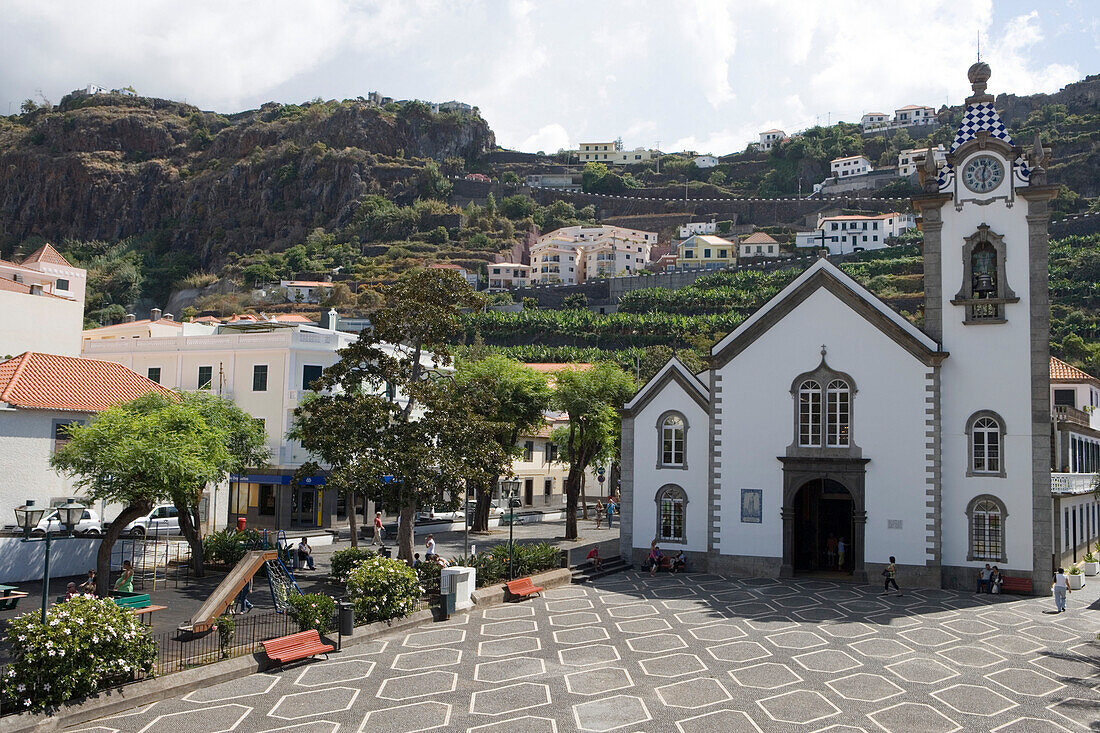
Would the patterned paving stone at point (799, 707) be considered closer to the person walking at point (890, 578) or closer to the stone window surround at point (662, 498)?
the person walking at point (890, 578)

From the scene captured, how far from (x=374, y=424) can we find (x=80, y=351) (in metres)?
30.4

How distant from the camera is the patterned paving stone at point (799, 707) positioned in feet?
51.5

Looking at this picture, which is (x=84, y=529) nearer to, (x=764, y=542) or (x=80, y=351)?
(x=80, y=351)

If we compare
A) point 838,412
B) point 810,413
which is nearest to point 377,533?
point 810,413

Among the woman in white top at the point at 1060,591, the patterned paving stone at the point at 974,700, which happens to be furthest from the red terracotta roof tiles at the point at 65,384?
the woman in white top at the point at 1060,591

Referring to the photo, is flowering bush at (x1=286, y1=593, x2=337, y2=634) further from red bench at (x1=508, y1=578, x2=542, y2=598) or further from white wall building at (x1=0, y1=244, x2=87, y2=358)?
white wall building at (x1=0, y1=244, x2=87, y2=358)

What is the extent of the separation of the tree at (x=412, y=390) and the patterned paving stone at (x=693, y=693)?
416 inches

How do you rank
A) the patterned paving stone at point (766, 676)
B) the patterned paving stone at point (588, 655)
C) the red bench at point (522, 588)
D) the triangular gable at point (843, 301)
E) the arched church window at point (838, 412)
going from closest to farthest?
the patterned paving stone at point (766, 676)
the patterned paving stone at point (588, 655)
the red bench at point (522, 588)
the triangular gable at point (843, 301)
the arched church window at point (838, 412)

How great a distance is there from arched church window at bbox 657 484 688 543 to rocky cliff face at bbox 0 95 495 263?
150948 mm

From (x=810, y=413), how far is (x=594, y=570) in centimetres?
901

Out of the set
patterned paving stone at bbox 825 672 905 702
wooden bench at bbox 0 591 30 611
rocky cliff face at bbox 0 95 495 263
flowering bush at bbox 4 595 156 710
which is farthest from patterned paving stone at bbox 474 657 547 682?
rocky cliff face at bbox 0 95 495 263

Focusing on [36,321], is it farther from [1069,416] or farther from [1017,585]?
[1069,416]

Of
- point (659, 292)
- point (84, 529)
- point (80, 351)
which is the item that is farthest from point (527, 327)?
point (84, 529)

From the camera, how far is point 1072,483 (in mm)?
32781
